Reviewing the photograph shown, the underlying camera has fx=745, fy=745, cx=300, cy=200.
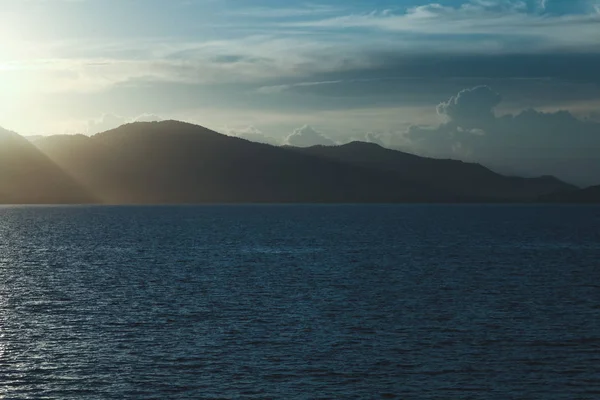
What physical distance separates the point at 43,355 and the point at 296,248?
102224 millimetres

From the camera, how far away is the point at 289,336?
58.4 meters

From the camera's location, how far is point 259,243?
168m

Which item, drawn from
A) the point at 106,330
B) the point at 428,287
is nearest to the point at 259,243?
the point at 428,287

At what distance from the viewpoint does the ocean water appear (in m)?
45.3

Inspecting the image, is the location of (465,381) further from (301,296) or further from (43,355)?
(301,296)

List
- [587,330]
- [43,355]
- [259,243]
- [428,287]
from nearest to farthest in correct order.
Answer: [43,355]
[587,330]
[428,287]
[259,243]

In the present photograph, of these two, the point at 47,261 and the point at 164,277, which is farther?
the point at 47,261

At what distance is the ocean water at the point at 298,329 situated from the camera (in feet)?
149

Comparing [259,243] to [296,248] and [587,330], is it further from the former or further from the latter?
[587,330]

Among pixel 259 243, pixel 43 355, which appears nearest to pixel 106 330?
pixel 43 355

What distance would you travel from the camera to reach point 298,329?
2411 inches

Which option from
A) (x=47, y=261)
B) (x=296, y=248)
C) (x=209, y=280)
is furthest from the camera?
(x=296, y=248)

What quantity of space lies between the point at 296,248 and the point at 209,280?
5755 cm

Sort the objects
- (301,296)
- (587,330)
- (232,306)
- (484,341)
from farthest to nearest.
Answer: (301,296) → (232,306) → (587,330) → (484,341)
